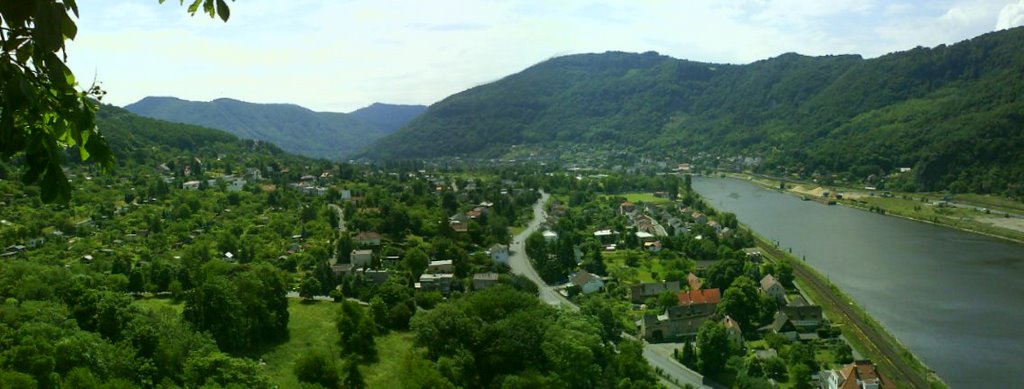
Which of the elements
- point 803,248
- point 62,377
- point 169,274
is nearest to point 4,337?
point 62,377

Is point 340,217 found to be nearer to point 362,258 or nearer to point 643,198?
point 362,258

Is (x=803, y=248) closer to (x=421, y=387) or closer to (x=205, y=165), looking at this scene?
(x=421, y=387)

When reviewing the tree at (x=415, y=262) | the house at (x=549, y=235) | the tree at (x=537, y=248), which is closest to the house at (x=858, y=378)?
the tree at (x=537, y=248)

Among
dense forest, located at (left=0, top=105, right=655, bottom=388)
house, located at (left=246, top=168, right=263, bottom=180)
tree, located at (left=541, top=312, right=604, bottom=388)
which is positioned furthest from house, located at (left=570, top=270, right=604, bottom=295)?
house, located at (left=246, top=168, right=263, bottom=180)

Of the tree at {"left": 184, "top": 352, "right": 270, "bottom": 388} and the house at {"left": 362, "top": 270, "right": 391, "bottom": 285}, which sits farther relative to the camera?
the house at {"left": 362, "top": 270, "right": 391, "bottom": 285}

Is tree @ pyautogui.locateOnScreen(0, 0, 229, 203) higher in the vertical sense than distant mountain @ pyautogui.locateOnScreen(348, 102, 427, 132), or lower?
lower

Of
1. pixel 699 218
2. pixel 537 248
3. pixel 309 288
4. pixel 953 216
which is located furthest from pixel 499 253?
pixel 953 216

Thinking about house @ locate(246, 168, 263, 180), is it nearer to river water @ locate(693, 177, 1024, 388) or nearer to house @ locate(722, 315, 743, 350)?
river water @ locate(693, 177, 1024, 388)
